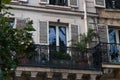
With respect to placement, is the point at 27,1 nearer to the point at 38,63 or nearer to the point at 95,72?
the point at 38,63

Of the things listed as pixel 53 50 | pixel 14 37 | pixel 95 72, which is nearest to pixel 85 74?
pixel 95 72

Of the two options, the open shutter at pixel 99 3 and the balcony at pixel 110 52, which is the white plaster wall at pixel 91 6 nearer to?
the open shutter at pixel 99 3

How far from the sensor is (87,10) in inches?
663

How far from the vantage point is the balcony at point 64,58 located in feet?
47.0

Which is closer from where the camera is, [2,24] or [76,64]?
[2,24]

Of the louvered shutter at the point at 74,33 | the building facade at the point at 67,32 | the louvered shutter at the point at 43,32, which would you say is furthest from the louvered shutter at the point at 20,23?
the louvered shutter at the point at 74,33

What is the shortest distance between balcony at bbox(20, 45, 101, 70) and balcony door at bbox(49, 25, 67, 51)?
779 millimetres

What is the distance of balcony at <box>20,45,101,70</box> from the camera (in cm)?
1434

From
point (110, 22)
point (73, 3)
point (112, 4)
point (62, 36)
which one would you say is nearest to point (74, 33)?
point (62, 36)

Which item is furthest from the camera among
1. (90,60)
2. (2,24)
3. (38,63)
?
(90,60)

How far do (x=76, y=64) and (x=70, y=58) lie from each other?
1.40ft

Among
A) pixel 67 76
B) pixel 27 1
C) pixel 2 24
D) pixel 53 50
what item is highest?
pixel 27 1

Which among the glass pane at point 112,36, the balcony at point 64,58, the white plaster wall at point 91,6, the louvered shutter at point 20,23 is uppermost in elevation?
the white plaster wall at point 91,6

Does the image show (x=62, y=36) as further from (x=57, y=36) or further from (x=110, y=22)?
(x=110, y=22)
